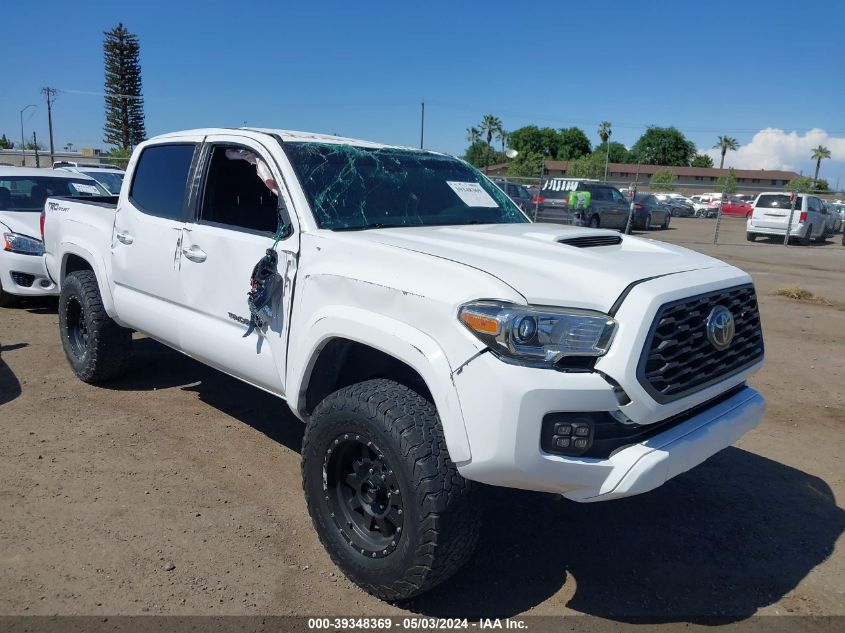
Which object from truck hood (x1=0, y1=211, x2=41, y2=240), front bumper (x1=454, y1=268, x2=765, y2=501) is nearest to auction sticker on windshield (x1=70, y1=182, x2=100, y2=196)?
truck hood (x1=0, y1=211, x2=41, y2=240)

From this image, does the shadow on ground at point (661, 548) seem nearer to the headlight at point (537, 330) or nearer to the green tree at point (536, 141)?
the headlight at point (537, 330)

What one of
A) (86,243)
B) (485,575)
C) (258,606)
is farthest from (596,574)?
(86,243)

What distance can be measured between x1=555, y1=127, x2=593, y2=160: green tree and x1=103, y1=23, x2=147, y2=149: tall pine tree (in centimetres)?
7976

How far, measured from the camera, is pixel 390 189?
3.97m

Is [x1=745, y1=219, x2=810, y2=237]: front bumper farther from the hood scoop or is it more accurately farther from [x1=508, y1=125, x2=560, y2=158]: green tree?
A: [x1=508, y1=125, x2=560, y2=158]: green tree

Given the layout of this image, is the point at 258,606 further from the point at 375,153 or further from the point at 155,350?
the point at 155,350

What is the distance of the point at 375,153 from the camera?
4.17 meters

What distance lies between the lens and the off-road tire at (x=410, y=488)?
2.61m

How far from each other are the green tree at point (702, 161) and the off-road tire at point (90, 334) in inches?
4902

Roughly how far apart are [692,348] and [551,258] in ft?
2.20

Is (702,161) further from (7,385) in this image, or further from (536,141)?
(7,385)

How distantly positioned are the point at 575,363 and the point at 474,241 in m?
0.97

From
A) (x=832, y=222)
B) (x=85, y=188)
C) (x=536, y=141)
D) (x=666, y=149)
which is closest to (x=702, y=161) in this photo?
(x=666, y=149)

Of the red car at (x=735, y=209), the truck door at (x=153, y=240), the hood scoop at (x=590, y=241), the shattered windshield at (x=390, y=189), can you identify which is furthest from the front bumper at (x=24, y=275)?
the red car at (x=735, y=209)
